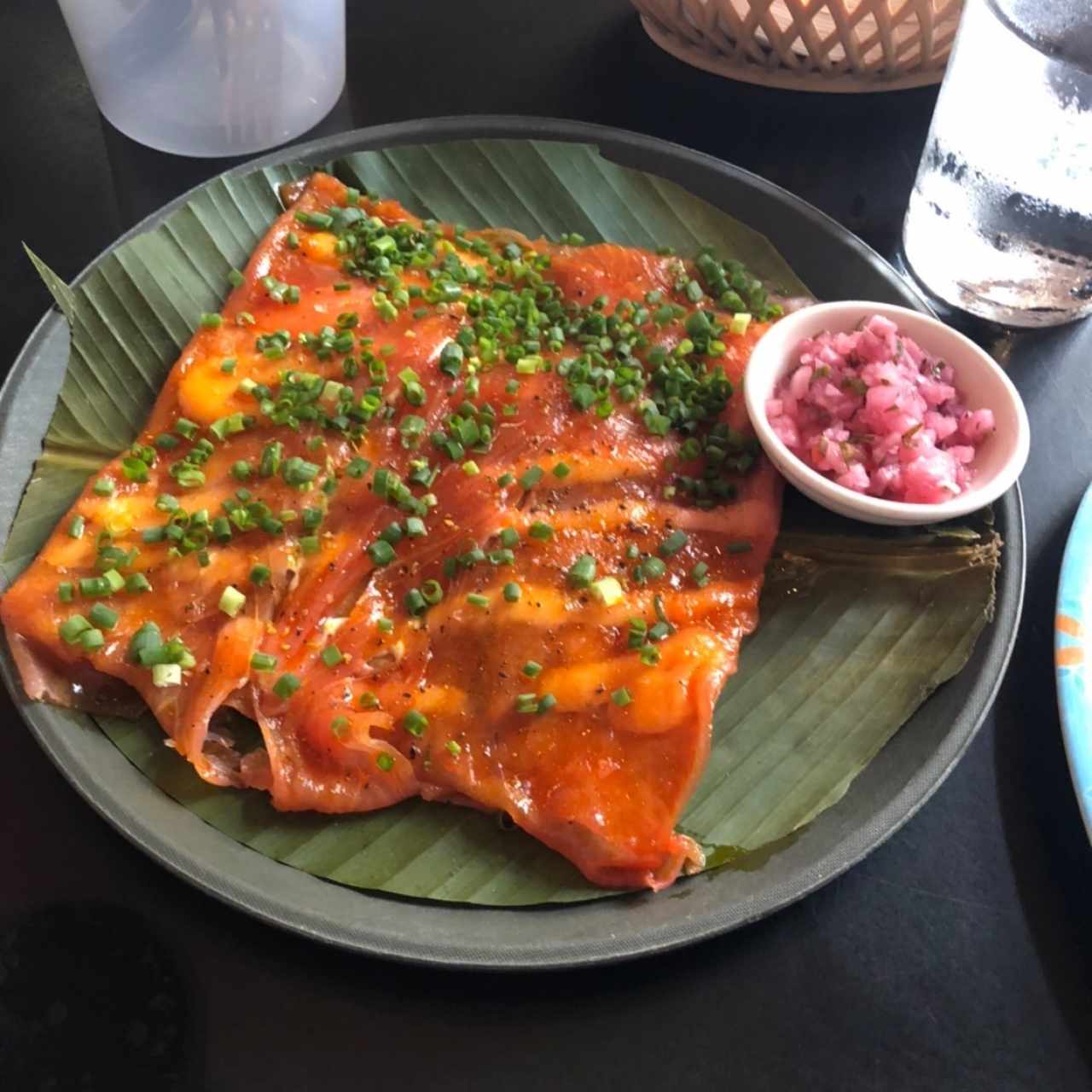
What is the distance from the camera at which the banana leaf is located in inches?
59.1

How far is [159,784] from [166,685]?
147 millimetres

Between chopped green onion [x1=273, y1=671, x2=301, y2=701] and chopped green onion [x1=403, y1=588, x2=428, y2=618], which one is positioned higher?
chopped green onion [x1=403, y1=588, x2=428, y2=618]

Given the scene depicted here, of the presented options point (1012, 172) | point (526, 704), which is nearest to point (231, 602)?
point (526, 704)

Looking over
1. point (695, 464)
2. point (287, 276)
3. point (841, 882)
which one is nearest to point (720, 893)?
point (841, 882)

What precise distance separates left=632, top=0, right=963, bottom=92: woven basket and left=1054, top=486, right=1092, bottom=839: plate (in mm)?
1220

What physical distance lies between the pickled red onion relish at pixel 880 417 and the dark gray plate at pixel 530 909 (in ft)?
0.53

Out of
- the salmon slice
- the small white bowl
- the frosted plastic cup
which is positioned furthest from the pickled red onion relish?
the frosted plastic cup

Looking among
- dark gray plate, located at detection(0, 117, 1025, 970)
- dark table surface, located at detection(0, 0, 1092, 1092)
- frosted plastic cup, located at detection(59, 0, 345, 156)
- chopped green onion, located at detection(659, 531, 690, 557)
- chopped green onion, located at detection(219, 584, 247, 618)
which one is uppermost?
frosted plastic cup, located at detection(59, 0, 345, 156)

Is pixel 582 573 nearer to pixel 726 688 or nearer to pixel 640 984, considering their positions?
pixel 726 688

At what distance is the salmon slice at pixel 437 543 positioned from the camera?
1556 mm

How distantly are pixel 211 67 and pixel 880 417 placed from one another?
1.62 meters

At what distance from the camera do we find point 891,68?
256 centimetres

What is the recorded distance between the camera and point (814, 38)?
2469 millimetres

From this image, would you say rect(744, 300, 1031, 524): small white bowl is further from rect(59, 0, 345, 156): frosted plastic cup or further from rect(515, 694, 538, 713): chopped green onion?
rect(59, 0, 345, 156): frosted plastic cup
